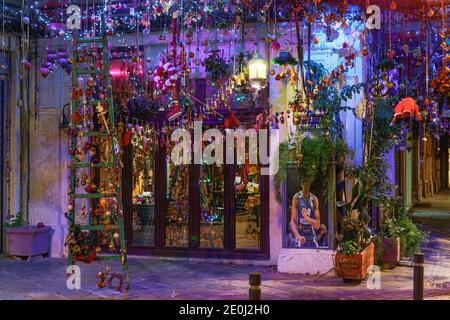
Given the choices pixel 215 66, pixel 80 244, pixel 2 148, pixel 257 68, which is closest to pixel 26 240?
pixel 2 148

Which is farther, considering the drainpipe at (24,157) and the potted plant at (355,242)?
the drainpipe at (24,157)

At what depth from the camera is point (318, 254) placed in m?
10.3

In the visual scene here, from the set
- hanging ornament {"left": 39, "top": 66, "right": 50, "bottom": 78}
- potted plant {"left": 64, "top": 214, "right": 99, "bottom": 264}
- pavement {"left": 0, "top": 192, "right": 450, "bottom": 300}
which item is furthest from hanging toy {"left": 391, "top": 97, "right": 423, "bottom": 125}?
hanging ornament {"left": 39, "top": 66, "right": 50, "bottom": 78}

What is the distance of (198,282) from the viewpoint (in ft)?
31.9

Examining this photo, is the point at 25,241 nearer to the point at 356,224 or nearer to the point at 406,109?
the point at 356,224

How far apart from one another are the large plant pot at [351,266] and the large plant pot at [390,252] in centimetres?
123

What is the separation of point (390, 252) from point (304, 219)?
69.8 inches

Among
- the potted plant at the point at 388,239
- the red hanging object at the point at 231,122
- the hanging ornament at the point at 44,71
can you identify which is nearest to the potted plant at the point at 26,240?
the hanging ornament at the point at 44,71

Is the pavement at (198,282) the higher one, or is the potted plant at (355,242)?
the potted plant at (355,242)

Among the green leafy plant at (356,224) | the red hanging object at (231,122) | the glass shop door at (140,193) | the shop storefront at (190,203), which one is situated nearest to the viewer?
the green leafy plant at (356,224)

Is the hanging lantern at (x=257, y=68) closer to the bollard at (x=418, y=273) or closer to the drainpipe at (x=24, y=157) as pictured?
the bollard at (x=418, y=273)

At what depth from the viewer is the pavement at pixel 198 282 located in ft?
28.6

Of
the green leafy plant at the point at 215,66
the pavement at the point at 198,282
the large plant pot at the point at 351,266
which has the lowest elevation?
the pavement at the point at 198,282

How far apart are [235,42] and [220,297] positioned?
5205 millimetres
